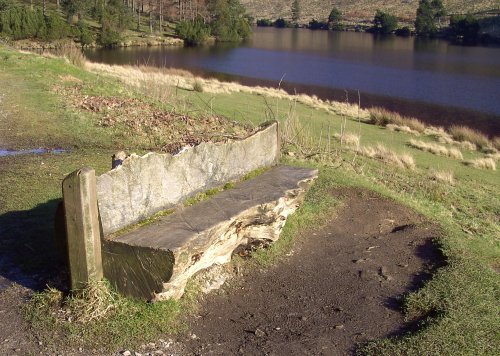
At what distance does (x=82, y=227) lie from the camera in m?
4.93

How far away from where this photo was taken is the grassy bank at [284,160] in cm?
498

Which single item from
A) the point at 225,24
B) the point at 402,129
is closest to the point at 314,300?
the point at 402,129

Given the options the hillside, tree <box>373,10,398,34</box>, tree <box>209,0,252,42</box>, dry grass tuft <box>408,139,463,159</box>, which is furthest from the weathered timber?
the hillside

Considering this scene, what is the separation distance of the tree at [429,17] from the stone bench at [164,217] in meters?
84.9

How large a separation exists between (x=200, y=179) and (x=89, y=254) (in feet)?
5.48

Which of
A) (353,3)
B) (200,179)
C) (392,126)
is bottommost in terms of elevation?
(392,126)

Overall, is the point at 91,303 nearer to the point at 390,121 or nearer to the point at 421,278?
the point at 421,278

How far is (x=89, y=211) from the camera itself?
4.91m

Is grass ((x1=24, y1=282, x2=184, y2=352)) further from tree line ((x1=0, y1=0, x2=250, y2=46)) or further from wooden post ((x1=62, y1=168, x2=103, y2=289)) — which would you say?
tree line ((x1=0, y1=0, x2=250, y2=46))

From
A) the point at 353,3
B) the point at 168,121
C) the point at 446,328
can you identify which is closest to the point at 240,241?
the point at 446,328

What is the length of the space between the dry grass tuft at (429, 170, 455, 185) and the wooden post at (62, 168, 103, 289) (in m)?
10.3

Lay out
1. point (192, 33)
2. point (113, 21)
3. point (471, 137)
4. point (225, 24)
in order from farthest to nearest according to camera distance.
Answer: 1. point (225, 24)
2. point (192, 33)
3. point (113, 21)
4. point (471, 137)

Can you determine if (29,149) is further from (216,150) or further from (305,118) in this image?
(305,118)

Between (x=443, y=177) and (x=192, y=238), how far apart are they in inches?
400
